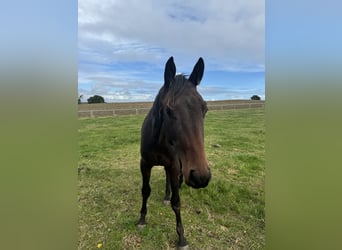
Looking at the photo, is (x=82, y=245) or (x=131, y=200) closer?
(x=82, y=245)

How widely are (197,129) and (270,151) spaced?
369mm

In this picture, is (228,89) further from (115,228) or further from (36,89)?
(115,228)

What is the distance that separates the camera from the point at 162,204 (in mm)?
2504

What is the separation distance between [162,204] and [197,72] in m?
1.64

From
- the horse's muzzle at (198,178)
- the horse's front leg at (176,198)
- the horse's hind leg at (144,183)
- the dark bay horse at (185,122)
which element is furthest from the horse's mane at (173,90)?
the horse's hind leg at (144,183)

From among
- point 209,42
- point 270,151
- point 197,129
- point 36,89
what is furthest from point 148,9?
point 270,151

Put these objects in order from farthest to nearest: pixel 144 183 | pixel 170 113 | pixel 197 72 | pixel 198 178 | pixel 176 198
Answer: pixel 144 183 → pixel 176 198 → pixel 197 72 → pixel 170 113 → pixel 198 178

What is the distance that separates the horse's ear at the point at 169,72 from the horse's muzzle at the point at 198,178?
21.1 inches

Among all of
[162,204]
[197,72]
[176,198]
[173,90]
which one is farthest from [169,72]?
[162,204]

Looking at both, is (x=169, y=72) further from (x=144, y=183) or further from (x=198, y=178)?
(x=144, y=183)

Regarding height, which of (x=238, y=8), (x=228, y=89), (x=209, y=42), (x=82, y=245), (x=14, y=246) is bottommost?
(x=82, y=245)

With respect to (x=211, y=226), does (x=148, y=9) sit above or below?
above

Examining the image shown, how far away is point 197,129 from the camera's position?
3.90 ft

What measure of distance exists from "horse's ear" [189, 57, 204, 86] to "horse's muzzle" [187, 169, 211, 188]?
59cm
